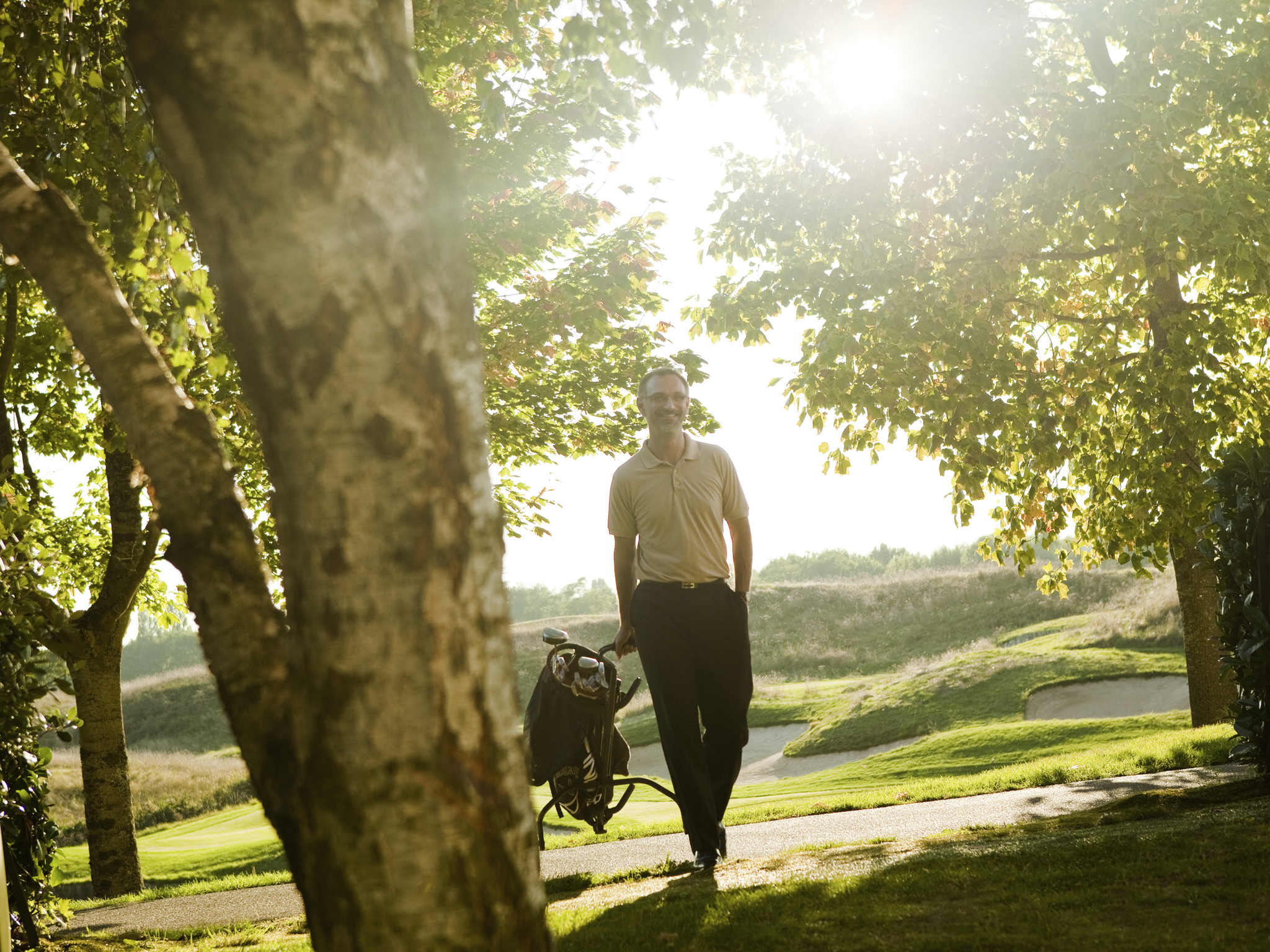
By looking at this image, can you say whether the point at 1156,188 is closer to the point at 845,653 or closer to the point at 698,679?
the point at 698,679

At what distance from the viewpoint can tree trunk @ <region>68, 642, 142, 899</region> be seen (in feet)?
36.7

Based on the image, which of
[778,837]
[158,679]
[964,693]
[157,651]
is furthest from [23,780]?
[157,651]

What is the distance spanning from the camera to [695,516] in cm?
539

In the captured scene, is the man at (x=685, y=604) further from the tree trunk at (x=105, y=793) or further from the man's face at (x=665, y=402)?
the tree trunk at (x=105, y=793)

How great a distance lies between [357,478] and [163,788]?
2539 cm

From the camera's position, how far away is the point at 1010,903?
3.48 metres

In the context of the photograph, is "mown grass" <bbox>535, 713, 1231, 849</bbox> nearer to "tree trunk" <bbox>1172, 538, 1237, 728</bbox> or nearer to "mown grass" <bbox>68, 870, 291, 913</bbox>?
"tree trunk" <bbox>1172, 538, 1237, 728</bbox>

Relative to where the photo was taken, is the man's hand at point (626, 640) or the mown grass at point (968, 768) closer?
the man's hand at point (626, 640)

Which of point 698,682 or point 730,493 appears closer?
point 698,682

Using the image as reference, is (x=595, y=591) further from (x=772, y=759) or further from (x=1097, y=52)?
(x=1097, y=52)

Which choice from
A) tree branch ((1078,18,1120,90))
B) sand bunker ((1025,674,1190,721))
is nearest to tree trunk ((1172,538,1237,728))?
tree branch ((1078,18,1120,90))

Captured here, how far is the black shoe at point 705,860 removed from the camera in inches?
206

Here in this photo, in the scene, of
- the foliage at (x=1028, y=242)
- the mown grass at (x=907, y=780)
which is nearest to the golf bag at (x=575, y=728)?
the mown grass at (x=907, y=780)

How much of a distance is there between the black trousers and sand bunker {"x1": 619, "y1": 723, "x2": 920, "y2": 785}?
38.4 ft
